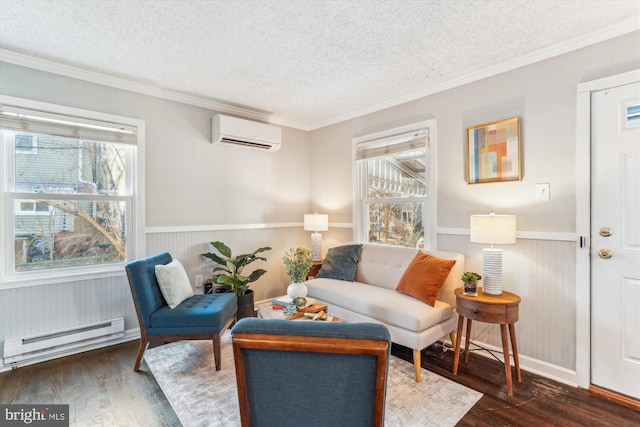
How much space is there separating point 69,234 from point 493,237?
3.70m

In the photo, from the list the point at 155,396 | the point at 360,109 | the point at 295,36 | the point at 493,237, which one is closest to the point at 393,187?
the point at 360,109

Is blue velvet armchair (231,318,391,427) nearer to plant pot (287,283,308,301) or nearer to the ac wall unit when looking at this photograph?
plant pot (287,283,308,301)

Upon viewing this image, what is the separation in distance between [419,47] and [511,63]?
2.78 feet

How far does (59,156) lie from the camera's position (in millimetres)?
2699

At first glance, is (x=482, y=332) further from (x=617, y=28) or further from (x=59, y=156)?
(x=59, y=156)

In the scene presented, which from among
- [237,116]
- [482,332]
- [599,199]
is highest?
[237,116]

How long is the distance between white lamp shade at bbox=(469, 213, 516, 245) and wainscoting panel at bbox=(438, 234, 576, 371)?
0.33m

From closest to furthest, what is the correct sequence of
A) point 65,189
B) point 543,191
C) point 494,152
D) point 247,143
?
1. point 543,191
2. point 494,152
3. point 65,189
4. point 247,143

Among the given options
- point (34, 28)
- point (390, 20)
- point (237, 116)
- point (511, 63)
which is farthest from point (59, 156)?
point (511, 63)

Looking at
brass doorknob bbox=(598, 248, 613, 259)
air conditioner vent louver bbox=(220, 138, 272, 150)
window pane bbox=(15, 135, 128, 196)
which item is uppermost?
air conditioner vent louver bbox=(220, 138, 272, 150)

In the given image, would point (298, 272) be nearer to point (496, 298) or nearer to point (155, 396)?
point (155, 396)

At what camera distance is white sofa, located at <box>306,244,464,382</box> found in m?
2.27

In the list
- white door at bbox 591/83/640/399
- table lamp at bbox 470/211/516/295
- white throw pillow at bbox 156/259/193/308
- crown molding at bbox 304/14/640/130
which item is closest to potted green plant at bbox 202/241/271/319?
white throw pillow at bbox 156/259/193/308

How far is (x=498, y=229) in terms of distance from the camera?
2.24 m
